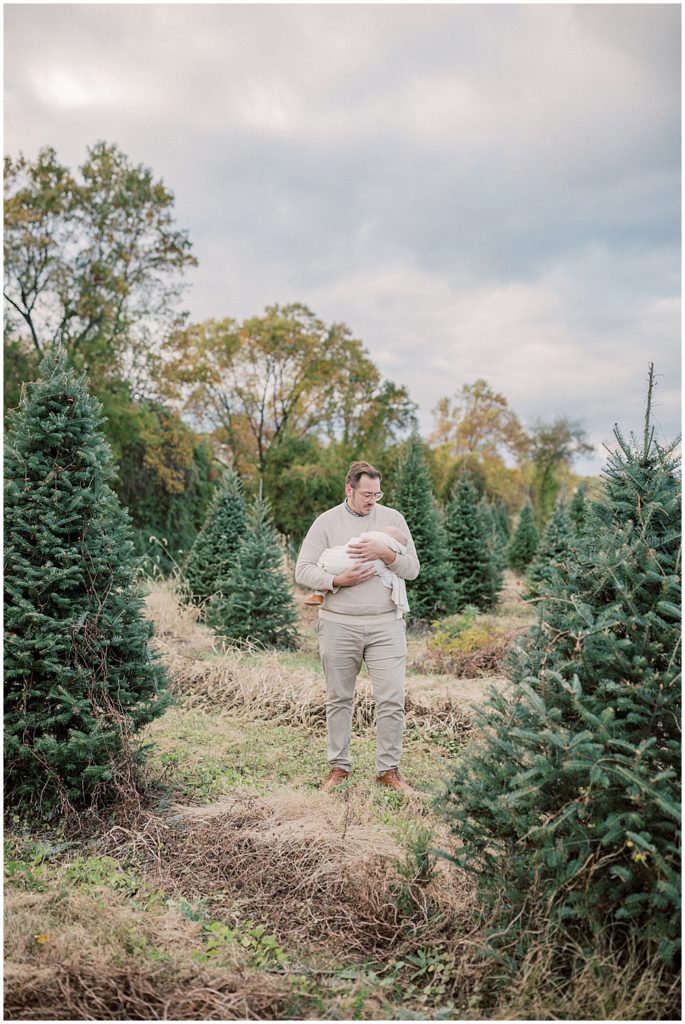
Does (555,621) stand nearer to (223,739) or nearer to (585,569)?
(585,569)

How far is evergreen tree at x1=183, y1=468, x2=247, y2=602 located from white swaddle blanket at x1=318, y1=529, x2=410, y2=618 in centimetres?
649

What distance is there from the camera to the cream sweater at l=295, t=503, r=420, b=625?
445cm

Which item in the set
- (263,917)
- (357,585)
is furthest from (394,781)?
(263,917)

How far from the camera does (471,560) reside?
45.7ft

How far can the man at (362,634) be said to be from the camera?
442cm

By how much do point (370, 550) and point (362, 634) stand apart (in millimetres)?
524

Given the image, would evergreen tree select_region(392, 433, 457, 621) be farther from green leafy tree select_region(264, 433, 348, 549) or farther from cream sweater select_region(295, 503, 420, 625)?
cream sweater select_region(295, 503, 420, 625)

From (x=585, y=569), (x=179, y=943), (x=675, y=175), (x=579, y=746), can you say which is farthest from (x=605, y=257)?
(x=179, y=943)

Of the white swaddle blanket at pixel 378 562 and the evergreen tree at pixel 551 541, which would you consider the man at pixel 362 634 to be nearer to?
the white swaddle blanket at pixel 378 562

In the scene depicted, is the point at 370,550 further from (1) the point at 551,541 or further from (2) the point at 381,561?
(1) the point at 551,541

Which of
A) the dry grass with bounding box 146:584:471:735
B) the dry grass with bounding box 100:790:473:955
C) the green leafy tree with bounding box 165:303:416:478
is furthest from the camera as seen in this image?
the green leafy tree with bounding box 165:303:416:478

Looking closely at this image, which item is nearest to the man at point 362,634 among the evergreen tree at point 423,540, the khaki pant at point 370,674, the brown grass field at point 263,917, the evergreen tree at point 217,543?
the khaki pant at point 370,674

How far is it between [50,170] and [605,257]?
16.7 metres

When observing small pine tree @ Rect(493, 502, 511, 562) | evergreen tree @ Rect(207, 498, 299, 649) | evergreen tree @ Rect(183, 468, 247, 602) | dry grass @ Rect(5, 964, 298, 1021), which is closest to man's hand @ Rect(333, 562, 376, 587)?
dry grass @ Rect(5, 964, 298, 1021)
